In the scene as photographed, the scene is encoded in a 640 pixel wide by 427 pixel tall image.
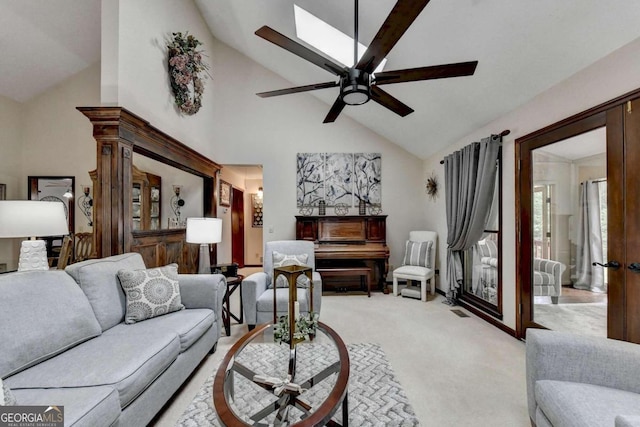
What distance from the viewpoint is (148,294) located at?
78.3 inches

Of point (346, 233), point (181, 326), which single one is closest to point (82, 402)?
point (181, 326)

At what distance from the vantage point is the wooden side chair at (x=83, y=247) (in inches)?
133

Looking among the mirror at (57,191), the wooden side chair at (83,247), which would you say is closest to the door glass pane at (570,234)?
the wooden side chair at (83,247)

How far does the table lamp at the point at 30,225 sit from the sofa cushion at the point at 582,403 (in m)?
2.94

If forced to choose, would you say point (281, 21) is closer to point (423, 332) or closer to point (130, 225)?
point (130, 225)

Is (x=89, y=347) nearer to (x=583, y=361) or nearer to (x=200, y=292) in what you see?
(x=200, y=292)

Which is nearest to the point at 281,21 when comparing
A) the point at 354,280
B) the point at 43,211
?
the point at 43,211

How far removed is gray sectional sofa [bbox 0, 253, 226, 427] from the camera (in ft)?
3.81

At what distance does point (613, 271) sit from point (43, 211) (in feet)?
13.4

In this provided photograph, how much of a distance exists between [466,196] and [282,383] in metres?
3.03

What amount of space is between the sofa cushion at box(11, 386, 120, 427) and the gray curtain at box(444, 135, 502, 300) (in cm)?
346

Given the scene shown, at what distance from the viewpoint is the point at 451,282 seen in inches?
147

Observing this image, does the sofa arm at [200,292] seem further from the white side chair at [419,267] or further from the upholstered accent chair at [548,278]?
the upholstered accent chair at [548,278]

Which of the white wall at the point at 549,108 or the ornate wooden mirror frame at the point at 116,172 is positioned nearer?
the white wall at the point at 549,108
